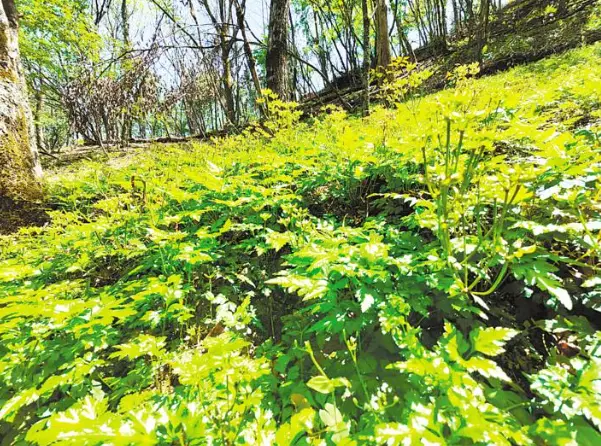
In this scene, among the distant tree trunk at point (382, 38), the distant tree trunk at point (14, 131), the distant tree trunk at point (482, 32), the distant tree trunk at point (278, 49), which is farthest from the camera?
the distant tree trunk at point (482, 32)

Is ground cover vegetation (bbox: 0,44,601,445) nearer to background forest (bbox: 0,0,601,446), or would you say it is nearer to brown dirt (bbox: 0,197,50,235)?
background forest (bbox: 0,0,601,446)

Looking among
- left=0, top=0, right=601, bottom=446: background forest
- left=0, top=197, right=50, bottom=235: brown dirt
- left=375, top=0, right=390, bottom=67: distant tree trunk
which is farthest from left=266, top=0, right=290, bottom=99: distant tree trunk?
left=0, top=197, right=50, bottom=235: brown dirt

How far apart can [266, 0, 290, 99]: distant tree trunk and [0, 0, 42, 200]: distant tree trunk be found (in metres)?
3.70

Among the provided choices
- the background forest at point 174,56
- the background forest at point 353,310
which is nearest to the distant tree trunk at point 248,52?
the background forest at point 174,56

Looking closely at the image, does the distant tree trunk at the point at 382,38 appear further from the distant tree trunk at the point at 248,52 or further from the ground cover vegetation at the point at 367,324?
the ground cover vegetation at the point at 367,324

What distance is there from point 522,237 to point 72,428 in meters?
2.05

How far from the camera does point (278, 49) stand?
5.05 metres

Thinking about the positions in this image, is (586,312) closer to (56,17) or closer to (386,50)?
(386,50)

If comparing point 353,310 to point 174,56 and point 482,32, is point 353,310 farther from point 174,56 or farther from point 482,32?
point 482,32

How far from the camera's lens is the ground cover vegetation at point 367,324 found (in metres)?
0.97

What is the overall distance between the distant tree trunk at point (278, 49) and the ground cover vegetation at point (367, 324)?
3.39m

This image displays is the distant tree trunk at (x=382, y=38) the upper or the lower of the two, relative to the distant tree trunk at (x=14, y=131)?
upper

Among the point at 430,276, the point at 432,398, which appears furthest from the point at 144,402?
the point at 430,276

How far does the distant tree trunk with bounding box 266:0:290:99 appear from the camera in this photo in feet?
16.4
